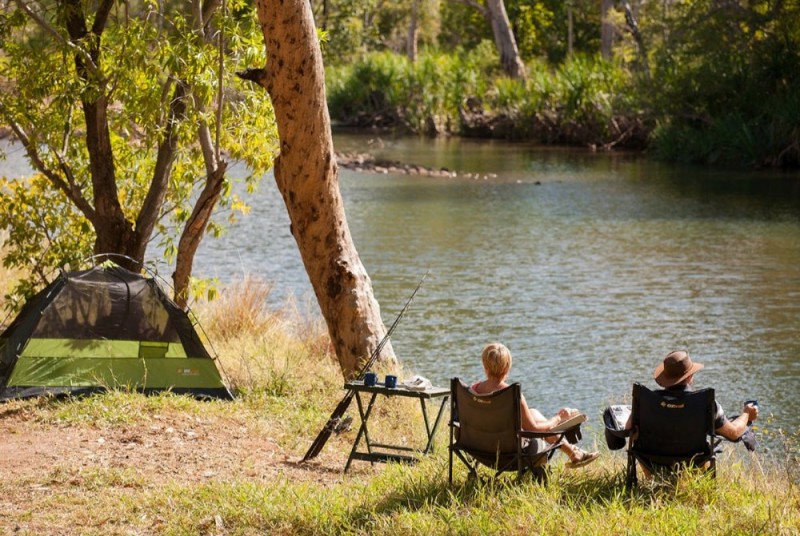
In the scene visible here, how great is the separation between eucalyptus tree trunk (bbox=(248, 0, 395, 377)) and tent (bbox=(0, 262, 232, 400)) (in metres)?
1.02

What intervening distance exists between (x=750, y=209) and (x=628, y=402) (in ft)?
47.2

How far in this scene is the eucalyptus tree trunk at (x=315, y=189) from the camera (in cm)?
895

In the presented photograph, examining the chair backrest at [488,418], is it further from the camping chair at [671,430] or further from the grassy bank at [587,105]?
the grassy bank at [587,105]

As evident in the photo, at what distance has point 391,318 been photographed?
14.8 m

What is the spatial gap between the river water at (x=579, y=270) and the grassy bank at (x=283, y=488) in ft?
7.92

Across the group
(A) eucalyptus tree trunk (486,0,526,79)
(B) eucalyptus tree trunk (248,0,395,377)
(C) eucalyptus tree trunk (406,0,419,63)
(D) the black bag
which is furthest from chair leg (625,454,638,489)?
(C) eucalyptus tree trunk (406,0,419,63)

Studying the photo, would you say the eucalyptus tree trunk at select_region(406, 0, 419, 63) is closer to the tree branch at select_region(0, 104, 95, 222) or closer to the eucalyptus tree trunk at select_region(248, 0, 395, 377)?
the tree branch at select_region(0, 104, 95, 222)

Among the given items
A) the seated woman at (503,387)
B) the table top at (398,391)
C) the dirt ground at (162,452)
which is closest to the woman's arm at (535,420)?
the seated woman at (503,387)

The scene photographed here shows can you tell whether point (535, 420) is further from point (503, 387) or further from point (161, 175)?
point (161, 175)

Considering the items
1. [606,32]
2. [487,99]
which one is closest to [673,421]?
[487,99]

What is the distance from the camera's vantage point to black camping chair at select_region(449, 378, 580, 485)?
6102mm

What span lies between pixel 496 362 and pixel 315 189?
10.9 feet

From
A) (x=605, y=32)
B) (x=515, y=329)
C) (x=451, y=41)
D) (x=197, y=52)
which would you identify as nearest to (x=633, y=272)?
(x=515, y=329)

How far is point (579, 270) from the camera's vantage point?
→ 18156 millimetres
